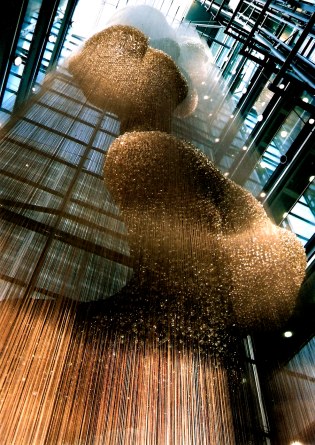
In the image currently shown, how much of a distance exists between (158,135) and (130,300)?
75.1 inches

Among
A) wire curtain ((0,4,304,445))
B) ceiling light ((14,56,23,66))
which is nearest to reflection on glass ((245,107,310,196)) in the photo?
wire curtain ((0,4,304,445))

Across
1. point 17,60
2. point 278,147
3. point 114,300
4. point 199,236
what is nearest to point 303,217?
point 278,147

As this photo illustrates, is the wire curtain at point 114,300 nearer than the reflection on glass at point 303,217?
Yes

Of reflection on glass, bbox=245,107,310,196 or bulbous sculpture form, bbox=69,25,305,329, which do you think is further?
reflection on glass, bbox=245,107,310,196

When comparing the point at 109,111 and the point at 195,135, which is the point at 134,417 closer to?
the point at 109,111

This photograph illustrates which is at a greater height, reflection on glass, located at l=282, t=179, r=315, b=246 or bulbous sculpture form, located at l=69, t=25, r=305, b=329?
bulbous sculpture form, located at l=69, t=25, r=305, b=329

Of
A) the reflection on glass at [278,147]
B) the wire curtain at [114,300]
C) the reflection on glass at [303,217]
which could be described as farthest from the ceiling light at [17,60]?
the reflection on glass at [303,217]

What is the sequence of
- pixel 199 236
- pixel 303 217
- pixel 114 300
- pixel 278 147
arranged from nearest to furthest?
1. pixel 114 300
2. pixel 199 236
3. pixel 303 217
4. pixel 278 147

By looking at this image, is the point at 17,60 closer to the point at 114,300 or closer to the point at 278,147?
the point at 114,300

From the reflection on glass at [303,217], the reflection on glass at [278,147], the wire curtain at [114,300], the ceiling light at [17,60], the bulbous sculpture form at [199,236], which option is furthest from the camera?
the reflection on glass at [303,217]

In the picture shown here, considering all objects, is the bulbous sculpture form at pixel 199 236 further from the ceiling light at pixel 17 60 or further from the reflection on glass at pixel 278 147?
the ceiling light at pixel 17 60

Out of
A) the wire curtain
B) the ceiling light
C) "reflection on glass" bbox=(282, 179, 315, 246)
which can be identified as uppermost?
the wire curtain

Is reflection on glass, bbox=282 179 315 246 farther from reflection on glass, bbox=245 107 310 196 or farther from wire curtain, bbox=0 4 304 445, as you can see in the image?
wire curtain, bbox=0 4 304 445

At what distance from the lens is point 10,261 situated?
212 centimetres
